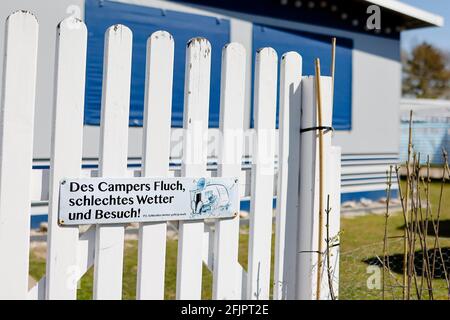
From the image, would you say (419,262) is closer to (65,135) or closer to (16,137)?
(65,135)

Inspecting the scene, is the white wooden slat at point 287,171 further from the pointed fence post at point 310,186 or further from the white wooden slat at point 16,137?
the white wooden slat at point 16,137

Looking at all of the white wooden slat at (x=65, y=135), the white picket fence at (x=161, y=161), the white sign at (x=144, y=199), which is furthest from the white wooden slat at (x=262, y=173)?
the white wooden slat at (x=65, y=135)

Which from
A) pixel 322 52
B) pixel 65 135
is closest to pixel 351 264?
pixel 65 135

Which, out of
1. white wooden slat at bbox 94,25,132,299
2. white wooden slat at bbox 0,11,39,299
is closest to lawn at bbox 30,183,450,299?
white wooden slat at bbox 94,25,132,299

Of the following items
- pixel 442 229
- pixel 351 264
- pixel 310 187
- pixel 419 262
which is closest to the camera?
pixel 310 187

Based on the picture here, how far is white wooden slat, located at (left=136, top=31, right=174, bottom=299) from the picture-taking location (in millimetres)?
2012

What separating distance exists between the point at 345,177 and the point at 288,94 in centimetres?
706

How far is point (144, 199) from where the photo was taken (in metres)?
1.99

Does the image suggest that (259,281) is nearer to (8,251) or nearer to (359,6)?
(8,251)

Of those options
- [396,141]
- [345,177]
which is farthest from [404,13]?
[345,177]

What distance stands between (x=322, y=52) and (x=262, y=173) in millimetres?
6909

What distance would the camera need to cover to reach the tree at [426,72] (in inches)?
1358

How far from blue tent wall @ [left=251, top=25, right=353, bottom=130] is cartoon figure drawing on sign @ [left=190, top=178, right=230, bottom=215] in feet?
19.7

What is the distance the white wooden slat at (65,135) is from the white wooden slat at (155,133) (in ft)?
0.80
